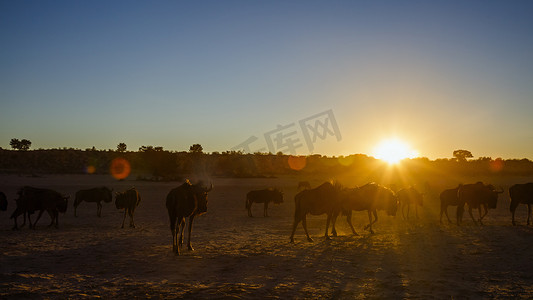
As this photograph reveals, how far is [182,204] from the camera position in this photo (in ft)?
40.2

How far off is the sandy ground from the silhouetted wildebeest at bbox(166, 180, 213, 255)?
0.76m

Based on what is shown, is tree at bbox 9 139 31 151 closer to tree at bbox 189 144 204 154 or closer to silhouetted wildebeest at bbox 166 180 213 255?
tree at bbox 189 144 204 154

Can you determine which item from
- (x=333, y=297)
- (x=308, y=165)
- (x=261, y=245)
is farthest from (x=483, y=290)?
(x=308, y=165)

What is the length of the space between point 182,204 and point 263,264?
3.26 metres

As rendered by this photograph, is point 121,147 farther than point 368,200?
Yes

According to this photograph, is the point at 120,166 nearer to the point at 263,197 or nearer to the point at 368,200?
→ the point at 263,197

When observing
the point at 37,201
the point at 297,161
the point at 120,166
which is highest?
the point at 297,161

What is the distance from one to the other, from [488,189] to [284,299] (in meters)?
17.5

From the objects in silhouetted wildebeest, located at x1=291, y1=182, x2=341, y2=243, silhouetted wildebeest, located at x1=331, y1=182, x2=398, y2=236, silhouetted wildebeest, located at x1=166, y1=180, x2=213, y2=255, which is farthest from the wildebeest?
silhouetted wildebeest, located at x1=166, y1=180, x2=213, y2=255

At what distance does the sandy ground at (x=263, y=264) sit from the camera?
833 cm

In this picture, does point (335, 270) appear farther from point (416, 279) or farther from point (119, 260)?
point (119, 260)

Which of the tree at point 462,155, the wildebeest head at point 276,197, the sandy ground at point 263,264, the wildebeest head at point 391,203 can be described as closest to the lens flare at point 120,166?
the wildebeest head at point 276,197

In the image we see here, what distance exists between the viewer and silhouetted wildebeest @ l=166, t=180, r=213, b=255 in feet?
40.1

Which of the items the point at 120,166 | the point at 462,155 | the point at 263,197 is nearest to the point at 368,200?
the point at 263,197
